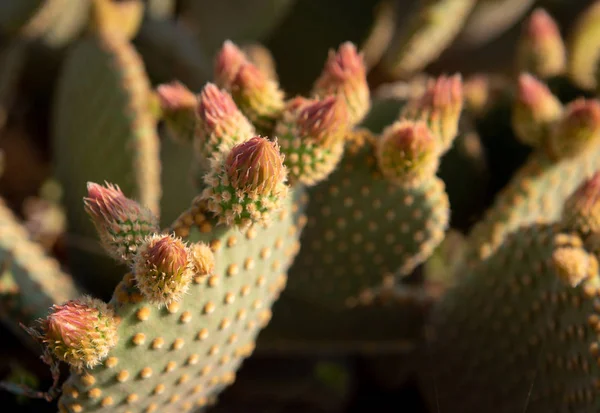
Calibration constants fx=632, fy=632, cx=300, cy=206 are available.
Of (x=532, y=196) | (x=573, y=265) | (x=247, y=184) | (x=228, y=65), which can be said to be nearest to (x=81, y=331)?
(x=247, y=184)

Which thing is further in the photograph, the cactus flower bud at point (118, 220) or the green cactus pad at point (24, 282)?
the green cactus pad at point (24, 282)

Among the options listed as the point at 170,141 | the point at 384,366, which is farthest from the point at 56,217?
the point at 384,366

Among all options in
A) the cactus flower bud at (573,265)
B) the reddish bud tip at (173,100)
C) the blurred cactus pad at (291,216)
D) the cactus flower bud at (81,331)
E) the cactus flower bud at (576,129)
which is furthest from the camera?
the cactus flower bud at (576,129)

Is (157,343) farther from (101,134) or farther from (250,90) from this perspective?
(101,134)

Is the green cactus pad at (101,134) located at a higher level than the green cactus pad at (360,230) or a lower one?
higher

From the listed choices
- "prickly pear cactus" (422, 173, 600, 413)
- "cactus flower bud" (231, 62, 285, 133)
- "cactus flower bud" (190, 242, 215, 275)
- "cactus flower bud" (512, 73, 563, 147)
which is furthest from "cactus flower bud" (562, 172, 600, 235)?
"cactus flower bud" (190, 242, 215, 275)

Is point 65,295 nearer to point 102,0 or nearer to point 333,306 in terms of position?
point 333,306

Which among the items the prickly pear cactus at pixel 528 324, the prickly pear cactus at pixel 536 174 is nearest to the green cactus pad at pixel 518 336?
the prickly pear cactus at pixel 528 324

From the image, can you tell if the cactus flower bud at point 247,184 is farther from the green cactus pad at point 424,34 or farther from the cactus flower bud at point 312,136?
the green cactus pad at point 424,34

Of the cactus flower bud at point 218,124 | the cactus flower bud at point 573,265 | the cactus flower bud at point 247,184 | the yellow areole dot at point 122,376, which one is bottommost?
the yellow areole dot at point 122,376
